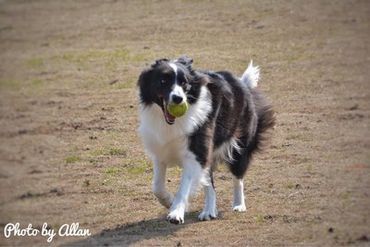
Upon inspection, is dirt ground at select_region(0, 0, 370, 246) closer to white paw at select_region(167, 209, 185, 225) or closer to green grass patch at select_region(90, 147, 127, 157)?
green grass patch at select_region(90, 147, 127, 157)

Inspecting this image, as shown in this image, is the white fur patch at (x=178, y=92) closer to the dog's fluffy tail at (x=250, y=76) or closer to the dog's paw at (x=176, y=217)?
the dog's paw at (x=176, y=217)

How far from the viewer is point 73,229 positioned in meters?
7.43

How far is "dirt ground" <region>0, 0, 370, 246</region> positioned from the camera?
7.45 metres

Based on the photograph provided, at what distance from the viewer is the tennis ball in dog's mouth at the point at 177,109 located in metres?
7.23

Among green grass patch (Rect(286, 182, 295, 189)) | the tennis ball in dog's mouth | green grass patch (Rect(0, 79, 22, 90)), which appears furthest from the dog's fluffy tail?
green grass patch (Rect(0, 79, 22, 90))

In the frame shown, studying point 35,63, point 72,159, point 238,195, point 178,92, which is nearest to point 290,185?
point 238,195

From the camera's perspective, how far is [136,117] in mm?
12453

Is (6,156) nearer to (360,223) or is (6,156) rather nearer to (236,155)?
(236,155)

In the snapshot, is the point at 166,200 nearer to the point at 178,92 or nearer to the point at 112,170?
the point at 178,92

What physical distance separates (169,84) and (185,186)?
1.08 meters

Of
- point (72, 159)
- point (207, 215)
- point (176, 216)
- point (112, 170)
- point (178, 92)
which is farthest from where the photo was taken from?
point (72, 159)

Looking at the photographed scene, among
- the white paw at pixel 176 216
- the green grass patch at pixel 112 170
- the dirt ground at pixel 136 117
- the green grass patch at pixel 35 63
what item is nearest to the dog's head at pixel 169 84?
the white paw at pixel 176 216

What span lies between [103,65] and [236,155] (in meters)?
9.04

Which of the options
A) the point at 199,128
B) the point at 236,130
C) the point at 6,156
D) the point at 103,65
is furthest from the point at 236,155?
the point at 103,65
